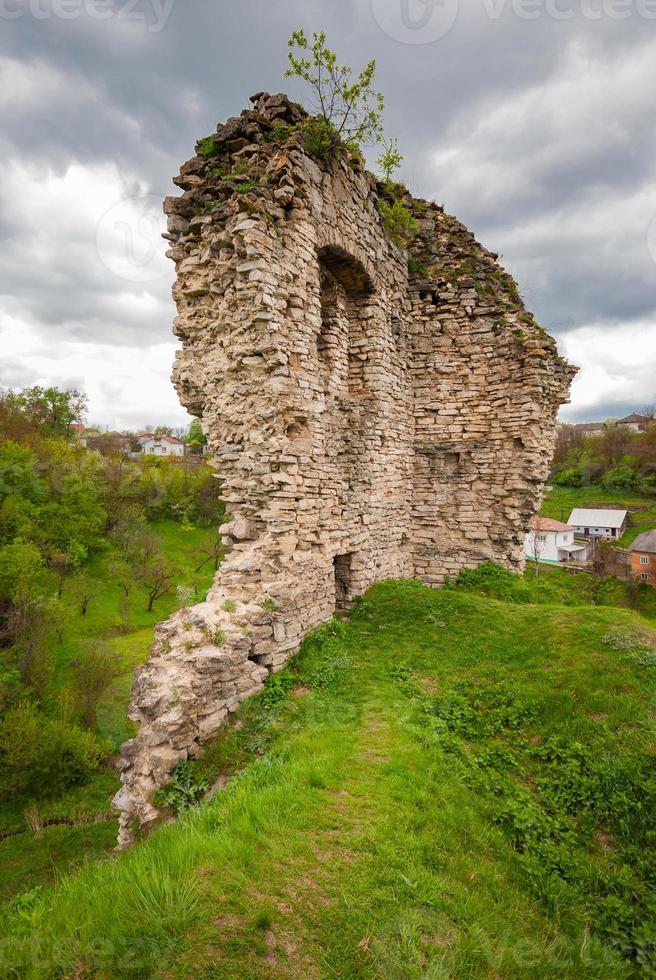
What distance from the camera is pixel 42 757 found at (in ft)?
46.2

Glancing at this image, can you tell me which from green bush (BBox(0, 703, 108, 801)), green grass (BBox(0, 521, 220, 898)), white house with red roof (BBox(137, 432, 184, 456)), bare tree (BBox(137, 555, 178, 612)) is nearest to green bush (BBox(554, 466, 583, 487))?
green grass (BBox(0, 521, 220, 898))

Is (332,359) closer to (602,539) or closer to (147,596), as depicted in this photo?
(147,596)

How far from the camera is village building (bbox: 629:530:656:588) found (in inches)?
1271

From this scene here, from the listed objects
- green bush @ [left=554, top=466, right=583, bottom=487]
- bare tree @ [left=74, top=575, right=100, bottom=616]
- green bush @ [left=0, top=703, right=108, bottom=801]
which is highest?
green bush @ [left=554, top=466, right=583, bottom=487]

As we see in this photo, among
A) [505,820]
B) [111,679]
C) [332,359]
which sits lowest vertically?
[111,679]

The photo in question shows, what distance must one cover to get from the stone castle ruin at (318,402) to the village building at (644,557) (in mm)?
28320

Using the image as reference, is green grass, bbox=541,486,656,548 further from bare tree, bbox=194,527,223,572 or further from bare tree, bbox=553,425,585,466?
bare tree, bbox=194,527,223,572

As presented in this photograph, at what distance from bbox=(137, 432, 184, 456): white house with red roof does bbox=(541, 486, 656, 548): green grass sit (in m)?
49.2

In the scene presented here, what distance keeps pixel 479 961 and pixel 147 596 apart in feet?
95.6

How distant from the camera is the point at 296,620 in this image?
688 cm

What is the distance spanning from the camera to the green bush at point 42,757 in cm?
1383

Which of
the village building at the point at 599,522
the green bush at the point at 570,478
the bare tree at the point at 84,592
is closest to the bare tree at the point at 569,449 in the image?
the green bush at the point at 570,478

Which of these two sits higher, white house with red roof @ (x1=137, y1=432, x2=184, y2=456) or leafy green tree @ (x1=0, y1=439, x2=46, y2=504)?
white house with red roof @ (x1=137, y1=432, x2=184, y2=456)

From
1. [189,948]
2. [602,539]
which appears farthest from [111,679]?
[602,539]
